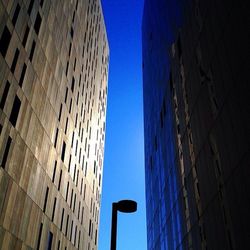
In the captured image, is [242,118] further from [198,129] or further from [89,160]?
[89,160]

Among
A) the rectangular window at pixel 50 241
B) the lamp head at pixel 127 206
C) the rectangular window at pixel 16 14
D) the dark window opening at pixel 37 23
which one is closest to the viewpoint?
the lamp head at pixel 127 206

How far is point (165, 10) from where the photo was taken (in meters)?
37.3

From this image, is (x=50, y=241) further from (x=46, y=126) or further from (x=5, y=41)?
(x=5, y=41)

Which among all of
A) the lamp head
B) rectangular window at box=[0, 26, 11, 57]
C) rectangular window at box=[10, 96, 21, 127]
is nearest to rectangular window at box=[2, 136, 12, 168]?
rectangular window at box=[10, 96, 21, 127]

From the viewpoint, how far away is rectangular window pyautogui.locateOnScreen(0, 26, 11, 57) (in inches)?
883

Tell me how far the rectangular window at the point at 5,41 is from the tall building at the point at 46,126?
8cm

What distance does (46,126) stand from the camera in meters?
30.2

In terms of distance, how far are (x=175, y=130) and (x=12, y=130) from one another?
14.3 metres

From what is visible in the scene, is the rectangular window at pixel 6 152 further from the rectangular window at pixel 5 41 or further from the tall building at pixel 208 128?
the tall building at pixel 208 128

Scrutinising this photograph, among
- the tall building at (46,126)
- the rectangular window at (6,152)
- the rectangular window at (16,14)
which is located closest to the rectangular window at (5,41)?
the tall building at (46,126)

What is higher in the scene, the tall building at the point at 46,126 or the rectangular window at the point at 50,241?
the tall building at the point at 46,126

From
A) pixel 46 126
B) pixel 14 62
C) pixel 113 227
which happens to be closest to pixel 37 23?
pixel 14 62

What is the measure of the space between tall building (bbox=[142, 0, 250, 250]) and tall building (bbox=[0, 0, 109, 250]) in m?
11.7

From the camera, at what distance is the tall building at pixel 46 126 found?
22.6 m
